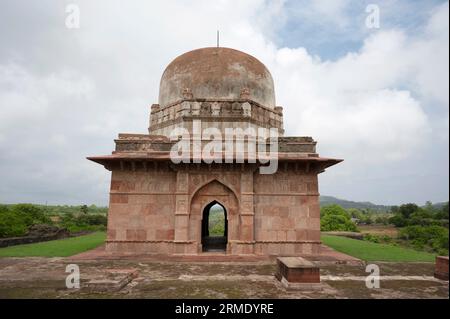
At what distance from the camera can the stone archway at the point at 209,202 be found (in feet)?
39.7

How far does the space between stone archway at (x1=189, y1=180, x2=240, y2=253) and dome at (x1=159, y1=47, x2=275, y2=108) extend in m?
4.26

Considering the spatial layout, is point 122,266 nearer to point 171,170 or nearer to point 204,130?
point 171,170

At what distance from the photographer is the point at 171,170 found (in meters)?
12.3

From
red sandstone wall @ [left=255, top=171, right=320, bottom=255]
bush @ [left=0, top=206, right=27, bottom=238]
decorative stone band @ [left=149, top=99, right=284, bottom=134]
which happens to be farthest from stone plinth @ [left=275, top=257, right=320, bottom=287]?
bush @ [left=0, top=206, right=27, bottom=238]

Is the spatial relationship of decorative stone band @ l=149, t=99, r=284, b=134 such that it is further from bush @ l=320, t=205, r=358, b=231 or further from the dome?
bush @ l=320, t=205, r=358, b=231

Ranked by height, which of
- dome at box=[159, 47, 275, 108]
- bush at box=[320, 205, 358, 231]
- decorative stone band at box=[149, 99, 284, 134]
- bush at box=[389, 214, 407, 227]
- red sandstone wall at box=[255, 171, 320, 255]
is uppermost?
dome at box=[159, 47, 275, 108]

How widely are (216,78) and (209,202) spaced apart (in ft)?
18.7

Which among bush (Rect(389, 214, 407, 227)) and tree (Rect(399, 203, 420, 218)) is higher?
tree (Rect(399, 203, 420, 218))

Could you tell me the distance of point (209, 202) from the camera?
40.2ft

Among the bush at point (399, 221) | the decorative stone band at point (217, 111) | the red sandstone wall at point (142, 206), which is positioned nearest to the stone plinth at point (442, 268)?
the decorative stone band at point (217, 111)

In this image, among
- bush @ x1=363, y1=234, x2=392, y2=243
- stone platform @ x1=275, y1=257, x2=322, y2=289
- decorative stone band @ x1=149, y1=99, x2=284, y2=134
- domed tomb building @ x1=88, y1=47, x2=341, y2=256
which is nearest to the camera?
stone platform @ x1=275, y1=257, x2=322, y2=289

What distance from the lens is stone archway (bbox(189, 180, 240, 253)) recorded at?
39.7ft

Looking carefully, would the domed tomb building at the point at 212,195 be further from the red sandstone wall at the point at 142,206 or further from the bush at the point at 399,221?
the bush at the point at 399,221
